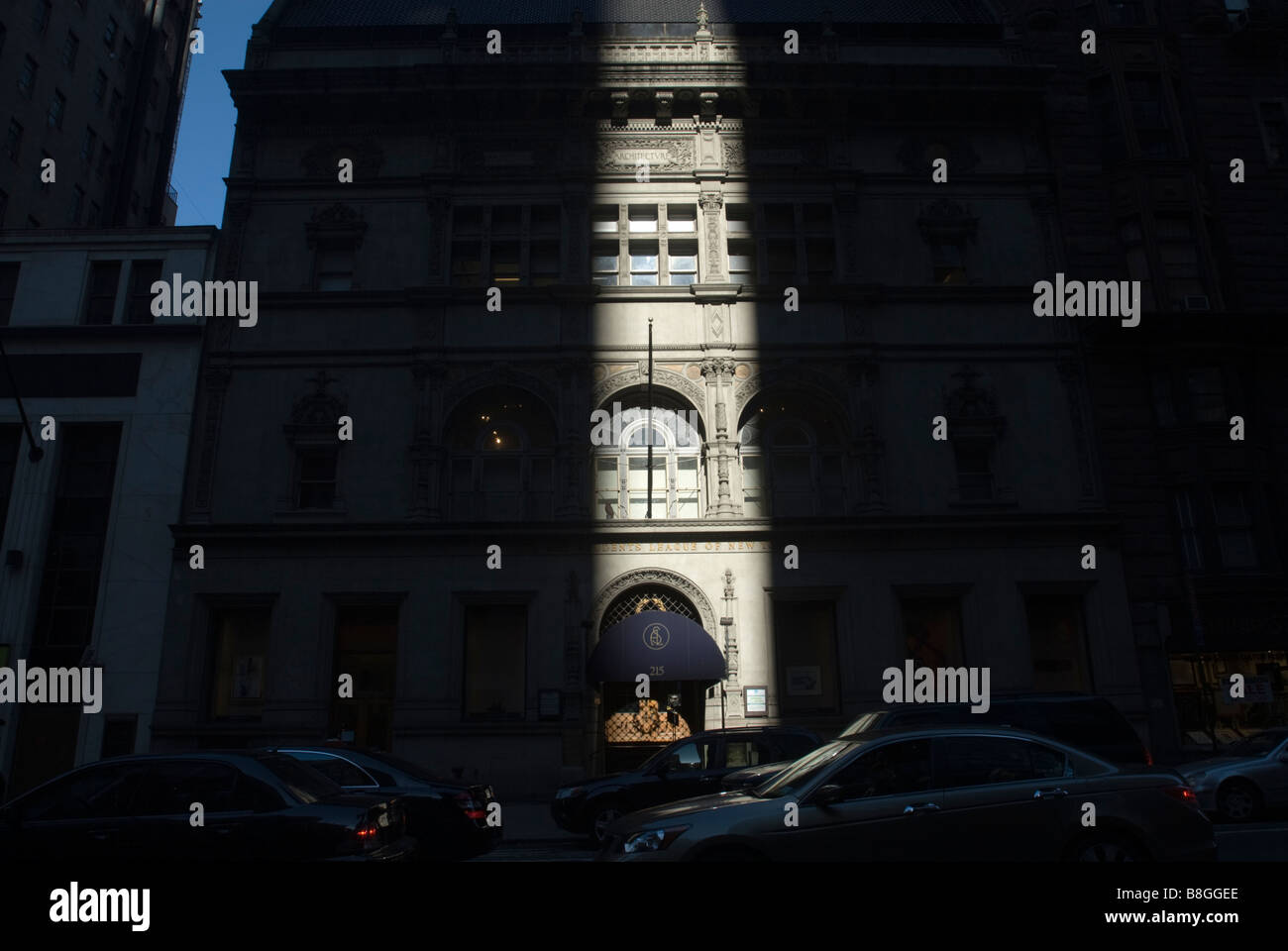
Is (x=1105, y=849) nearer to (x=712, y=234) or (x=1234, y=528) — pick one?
(x=1234, y=528)

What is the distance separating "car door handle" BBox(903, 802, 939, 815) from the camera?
7164mm

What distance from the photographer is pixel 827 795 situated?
724 cm

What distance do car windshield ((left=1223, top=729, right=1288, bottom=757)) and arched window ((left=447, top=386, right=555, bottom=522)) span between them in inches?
612

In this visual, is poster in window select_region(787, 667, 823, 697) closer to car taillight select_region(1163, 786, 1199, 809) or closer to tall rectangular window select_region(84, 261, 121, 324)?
car taillight select_region(1163, 786, 1199, 809)

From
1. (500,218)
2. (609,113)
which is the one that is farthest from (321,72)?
(609,113)

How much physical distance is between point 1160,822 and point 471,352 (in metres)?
19.9

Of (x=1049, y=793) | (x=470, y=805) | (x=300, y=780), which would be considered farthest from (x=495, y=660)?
(x=1049, y=793)

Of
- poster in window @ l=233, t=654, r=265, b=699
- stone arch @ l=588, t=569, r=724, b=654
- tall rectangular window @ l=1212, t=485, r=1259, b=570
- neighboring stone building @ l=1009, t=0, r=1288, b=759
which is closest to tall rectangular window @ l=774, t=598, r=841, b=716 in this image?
stone arch @ l=588, t=569, r=724, b=654

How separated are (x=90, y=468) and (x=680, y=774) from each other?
18863 mm

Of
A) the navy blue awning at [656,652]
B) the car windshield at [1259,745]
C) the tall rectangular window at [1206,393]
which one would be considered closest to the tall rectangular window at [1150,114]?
the tall rectangular window at [1206,393]

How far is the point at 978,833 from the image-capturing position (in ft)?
23.3
